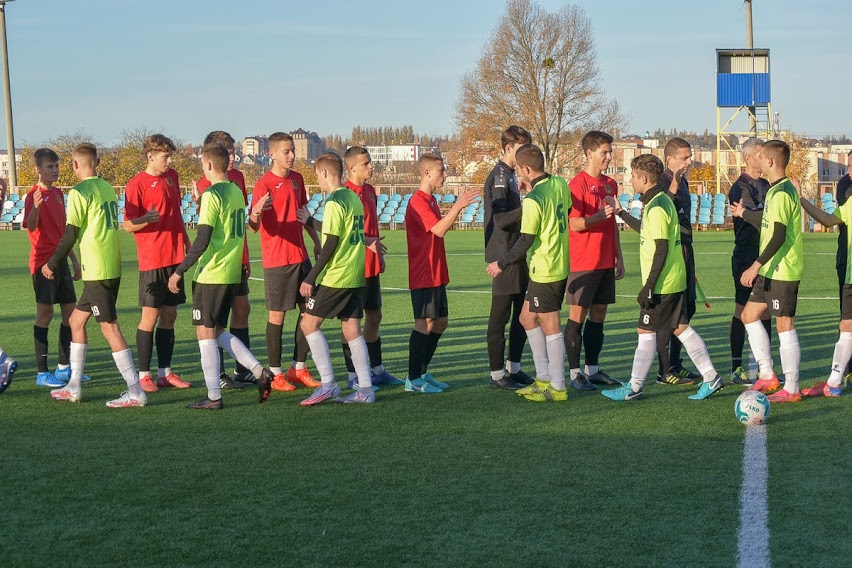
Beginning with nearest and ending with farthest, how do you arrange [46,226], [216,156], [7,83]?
[216,156] < [46,226] < [7,83]

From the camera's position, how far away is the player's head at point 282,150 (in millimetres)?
8344

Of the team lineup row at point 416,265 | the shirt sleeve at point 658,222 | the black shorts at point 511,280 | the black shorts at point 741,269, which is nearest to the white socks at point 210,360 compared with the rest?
the team lineup row at point 416,265

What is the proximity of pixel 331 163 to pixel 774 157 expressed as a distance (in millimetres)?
3412

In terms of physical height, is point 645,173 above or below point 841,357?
above

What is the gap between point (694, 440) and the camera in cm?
657

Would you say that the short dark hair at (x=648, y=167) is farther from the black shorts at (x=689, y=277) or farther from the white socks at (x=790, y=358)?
the white socks at (x=790, y=358)

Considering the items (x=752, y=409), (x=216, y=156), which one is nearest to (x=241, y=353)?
(x=216, y=156)

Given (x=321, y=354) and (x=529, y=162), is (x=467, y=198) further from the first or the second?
(x=321, y=354)

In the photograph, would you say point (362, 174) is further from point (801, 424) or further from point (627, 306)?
point (627, 306)

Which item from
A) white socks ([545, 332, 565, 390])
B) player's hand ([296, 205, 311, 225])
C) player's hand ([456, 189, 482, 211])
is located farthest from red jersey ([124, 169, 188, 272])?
white socks ([545, 332, 565, 390])

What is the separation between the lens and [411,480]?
564 cm

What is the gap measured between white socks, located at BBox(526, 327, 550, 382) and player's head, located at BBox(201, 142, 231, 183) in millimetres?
2758

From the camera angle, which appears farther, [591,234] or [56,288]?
[56,288]

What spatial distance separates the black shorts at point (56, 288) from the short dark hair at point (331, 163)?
2.75m
